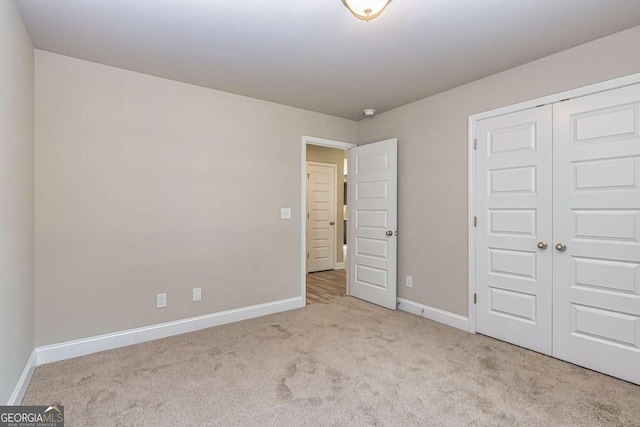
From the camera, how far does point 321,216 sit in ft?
20.4

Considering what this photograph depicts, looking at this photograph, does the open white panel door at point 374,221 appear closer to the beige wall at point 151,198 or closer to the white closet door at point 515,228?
the beige wall at point 151,198

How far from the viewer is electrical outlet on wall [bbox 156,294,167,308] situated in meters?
3.00

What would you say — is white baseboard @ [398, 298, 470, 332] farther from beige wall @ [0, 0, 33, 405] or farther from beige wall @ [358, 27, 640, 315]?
beige wall @ [0, 0, 33, 405]

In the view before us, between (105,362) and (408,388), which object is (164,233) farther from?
(408,388)

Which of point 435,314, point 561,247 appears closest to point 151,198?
point 435,314

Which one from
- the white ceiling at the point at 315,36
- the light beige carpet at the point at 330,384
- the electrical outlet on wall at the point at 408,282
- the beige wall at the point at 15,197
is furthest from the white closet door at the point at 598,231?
the beige wall at the point at 15,197

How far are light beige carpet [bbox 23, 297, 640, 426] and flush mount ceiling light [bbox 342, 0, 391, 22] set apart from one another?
2206mm

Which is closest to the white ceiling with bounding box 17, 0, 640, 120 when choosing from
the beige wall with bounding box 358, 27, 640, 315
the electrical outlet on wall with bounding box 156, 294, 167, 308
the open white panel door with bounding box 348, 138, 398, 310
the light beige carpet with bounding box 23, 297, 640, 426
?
the beige wall with bounding box 358, 27, 640, 315

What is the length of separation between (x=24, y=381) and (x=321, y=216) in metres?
4.67

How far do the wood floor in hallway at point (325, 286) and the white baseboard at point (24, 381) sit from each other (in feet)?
8.72

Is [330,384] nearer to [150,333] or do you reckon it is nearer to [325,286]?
[150,333]

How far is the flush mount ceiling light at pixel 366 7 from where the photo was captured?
5.21ft

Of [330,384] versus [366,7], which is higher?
[366,7]

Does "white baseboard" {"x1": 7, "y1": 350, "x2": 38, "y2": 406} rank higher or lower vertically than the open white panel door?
lower
